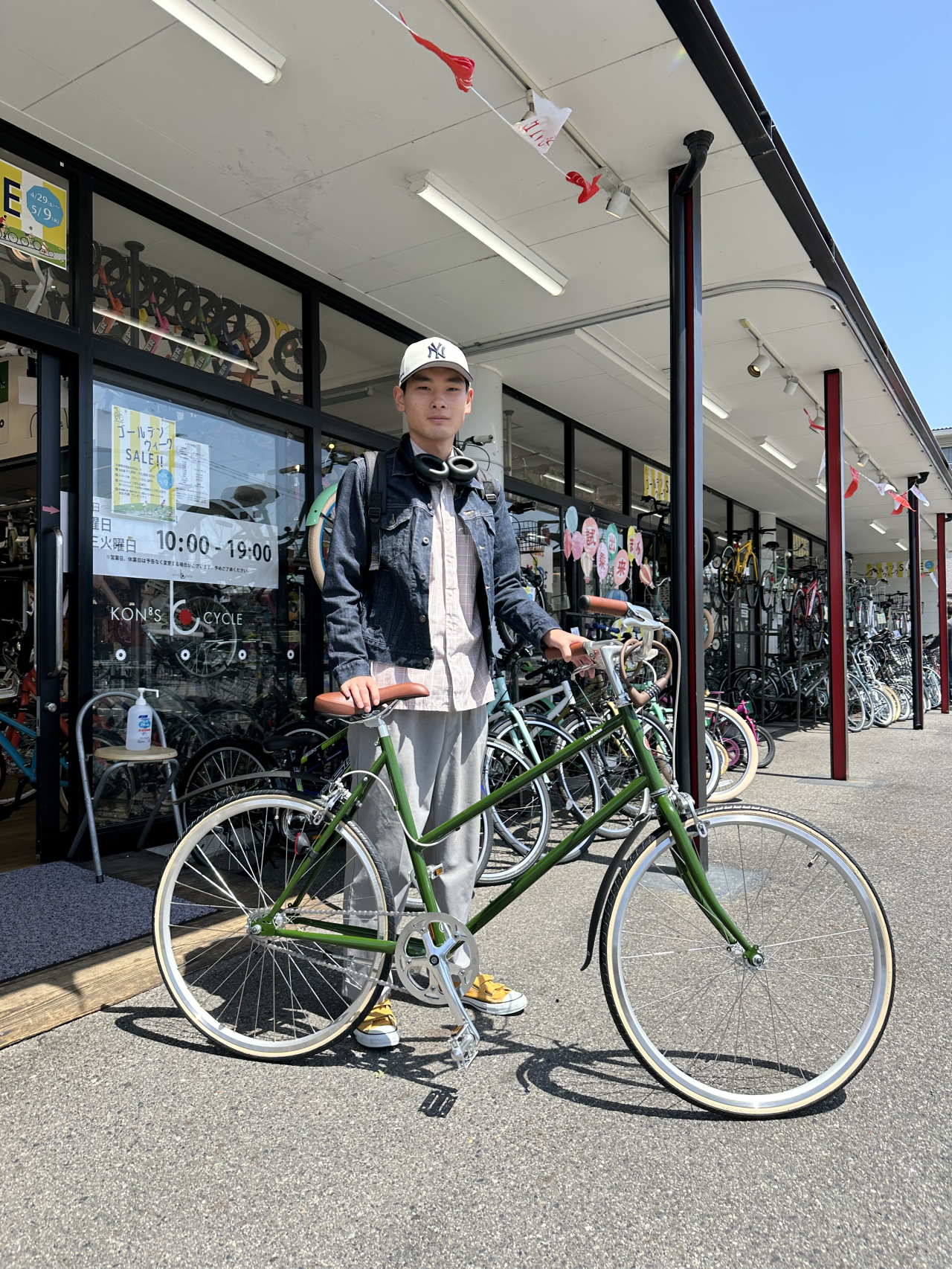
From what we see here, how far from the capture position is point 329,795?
7.16ft

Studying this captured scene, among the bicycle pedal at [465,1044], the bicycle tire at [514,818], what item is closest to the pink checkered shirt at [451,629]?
the bicycle pedal at [465,1044]

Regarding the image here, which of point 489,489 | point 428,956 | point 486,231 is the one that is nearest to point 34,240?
point 486,231

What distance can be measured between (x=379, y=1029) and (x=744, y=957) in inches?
40.8

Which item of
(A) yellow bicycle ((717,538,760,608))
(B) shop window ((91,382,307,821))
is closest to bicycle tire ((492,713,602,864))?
(B) shop window ((91,382,307,821))

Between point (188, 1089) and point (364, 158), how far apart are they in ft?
12.6

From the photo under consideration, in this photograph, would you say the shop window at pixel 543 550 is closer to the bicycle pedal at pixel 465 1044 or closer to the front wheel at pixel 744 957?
the front wheel at pixel 744 957

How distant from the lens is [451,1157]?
71.3 inches

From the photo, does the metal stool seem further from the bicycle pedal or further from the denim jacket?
the bicycle pedal

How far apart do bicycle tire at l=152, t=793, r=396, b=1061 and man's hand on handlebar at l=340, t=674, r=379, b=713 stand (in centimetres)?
33

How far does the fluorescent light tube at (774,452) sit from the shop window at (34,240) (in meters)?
7.21

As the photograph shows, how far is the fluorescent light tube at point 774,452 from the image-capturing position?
9055 mm

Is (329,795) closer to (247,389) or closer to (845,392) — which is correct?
(247,389)

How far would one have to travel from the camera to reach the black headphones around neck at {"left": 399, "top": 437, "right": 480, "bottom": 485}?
7.85ft

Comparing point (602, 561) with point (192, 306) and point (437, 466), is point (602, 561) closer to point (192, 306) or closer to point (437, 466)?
point (192, 306)
